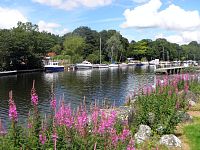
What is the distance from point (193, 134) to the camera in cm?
1658

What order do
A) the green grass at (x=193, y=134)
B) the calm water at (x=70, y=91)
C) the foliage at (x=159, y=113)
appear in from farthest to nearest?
the calm water at (x=70, y=91) < the foliage at (x=159, y=113) < the green grass at (x=193, y=134)

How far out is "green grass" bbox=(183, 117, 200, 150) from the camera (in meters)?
15.0

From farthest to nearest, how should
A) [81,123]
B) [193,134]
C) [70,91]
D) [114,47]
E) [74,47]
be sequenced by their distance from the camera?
[114,47] < [74,47] < [70,91] < [193,134] < [81,123]

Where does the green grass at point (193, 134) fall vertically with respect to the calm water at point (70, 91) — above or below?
above

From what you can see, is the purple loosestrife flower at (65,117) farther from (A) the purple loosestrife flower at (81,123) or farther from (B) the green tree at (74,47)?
(B) the green tree at (74,47)

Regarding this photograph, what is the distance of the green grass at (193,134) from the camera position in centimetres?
1504

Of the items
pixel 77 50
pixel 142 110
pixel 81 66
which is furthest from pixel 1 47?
pixel 142 110

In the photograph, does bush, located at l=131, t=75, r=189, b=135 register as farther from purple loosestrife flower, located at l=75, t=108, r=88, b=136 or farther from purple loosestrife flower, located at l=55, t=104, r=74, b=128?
purple loosestrife flower, located at l=75, t=108, r=88, b=136

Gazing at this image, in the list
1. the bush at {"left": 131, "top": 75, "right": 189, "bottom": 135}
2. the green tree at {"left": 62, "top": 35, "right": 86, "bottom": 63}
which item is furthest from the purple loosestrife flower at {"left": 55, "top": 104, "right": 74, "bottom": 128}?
the green tree at {"left": 62, "top": 35, "right": 86, "bottom": 63}

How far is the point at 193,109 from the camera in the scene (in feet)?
76.5

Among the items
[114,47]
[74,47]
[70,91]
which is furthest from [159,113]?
[114,47]

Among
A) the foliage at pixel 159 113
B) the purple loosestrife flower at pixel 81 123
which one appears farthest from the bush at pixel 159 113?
the purple loosestrife flower at pixel 81 123

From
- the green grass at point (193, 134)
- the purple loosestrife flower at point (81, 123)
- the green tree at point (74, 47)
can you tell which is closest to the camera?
the purple loosestrife flower at point (81, 123)

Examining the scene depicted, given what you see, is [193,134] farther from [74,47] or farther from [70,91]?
[74,47]
